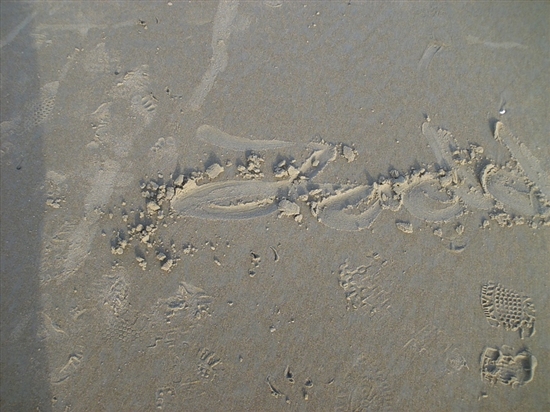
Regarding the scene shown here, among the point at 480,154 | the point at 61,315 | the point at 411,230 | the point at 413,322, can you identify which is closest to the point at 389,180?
the point at 411,230

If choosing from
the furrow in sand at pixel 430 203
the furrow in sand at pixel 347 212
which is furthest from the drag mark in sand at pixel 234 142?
the furrow in sand at pixel 430 203

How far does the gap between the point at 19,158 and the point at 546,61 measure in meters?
4.72

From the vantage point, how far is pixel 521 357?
2.68 metres

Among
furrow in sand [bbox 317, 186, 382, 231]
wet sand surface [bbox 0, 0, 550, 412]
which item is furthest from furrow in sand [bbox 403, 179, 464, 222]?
furrow in sand [bbox 317, 186, 382, 231]

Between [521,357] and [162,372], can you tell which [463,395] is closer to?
[521,357]

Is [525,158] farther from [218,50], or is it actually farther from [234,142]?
[218,50]

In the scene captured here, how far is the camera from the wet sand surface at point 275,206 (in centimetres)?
263

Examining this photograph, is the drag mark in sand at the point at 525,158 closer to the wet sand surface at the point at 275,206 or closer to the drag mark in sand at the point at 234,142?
the wet sand surface at the point at 275,206

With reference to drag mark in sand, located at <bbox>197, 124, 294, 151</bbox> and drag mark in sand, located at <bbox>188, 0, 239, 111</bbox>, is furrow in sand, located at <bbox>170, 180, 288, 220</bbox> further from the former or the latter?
drag mark in sand, located at <bbox>188, 0, 239, 111</bbox>

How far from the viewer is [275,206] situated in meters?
2.97

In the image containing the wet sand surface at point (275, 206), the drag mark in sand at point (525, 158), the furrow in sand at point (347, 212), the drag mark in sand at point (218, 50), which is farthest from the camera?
the drag mark in sand at point (218, 50)

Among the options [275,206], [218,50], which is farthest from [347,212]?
[218,50]

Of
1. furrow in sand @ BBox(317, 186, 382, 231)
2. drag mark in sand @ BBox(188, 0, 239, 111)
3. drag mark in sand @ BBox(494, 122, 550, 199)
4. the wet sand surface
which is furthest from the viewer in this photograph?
drag mark in sand @ BBox(188, 0, 239, 111)

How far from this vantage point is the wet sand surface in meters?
2.63
